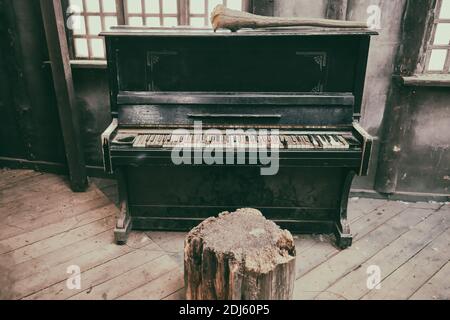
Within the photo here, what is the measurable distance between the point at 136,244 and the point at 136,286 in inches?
22.5

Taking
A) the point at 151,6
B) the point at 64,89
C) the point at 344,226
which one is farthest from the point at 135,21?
the point at 344,226

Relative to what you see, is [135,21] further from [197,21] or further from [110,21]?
[197,21]

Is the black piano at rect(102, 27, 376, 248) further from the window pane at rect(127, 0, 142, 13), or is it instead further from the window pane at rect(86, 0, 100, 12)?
the window pane at rect(86, 0, 100, 12)

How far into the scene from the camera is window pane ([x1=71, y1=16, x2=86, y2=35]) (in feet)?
14.0

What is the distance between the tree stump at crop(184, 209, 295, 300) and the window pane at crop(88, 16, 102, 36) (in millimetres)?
2930

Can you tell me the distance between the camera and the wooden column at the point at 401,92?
3.62 m

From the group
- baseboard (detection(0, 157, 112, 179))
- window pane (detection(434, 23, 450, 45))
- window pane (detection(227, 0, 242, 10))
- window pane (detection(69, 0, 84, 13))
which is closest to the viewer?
window pane (detection(434, 23, 450, 45))

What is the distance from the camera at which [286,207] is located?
11.6 ft

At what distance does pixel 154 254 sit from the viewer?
3.29m

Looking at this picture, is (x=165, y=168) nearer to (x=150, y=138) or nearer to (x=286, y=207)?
(x=150, y=138)

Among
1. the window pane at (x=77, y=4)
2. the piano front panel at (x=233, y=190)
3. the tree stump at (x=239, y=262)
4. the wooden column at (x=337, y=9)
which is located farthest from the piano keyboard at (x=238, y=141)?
the window pane at (x=77, y=4)

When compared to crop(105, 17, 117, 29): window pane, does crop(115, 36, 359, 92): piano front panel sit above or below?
below

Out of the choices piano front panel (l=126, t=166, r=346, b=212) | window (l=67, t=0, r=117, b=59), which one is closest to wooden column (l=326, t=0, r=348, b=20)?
piano front panel (l=126, t=166, r=346, b=212)

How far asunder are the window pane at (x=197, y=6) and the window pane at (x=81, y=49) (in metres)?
1.29
